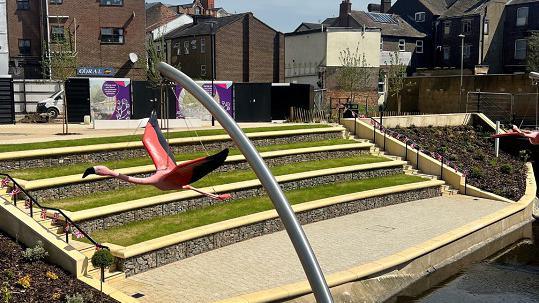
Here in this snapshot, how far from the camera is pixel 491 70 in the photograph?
6222cm

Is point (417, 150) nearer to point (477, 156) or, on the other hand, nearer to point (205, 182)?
point (477, 156)

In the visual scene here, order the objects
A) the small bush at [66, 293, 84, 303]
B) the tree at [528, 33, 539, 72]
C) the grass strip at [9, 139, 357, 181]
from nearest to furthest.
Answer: the small bush at [66, 293, 84, 303] < the grass strip at [9, 139, 357, 181] < the tree at [528, 33, 539, 72]

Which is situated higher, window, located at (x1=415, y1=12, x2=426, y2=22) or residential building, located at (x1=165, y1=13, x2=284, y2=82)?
window, located at (x1=415, y1=12, x2=426, y2=22)

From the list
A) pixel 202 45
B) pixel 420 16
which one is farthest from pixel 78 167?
pixel 420 16

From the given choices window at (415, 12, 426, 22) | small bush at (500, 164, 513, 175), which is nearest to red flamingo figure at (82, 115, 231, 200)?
small bush at (500, 164, 513, 175)

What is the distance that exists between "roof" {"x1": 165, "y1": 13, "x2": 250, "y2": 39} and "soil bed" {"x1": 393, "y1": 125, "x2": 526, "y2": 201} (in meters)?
29.8

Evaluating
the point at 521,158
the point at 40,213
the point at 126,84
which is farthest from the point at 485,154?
the point at 40,213

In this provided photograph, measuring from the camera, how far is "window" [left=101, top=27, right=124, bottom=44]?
47375 millimetres

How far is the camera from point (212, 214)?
57.8ft

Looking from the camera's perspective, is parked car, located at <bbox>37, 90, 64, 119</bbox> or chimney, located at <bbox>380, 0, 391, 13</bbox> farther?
chimney, located at <bbox>380, 0, 391, 13</bbox>

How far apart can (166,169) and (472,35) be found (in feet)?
195

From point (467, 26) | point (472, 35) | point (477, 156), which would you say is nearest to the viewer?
point (477, 156)

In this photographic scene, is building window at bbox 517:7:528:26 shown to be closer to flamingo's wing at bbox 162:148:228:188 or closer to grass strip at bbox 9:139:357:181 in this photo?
grass strip at bbox 9:139:357:181

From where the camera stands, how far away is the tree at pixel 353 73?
46594 mm
